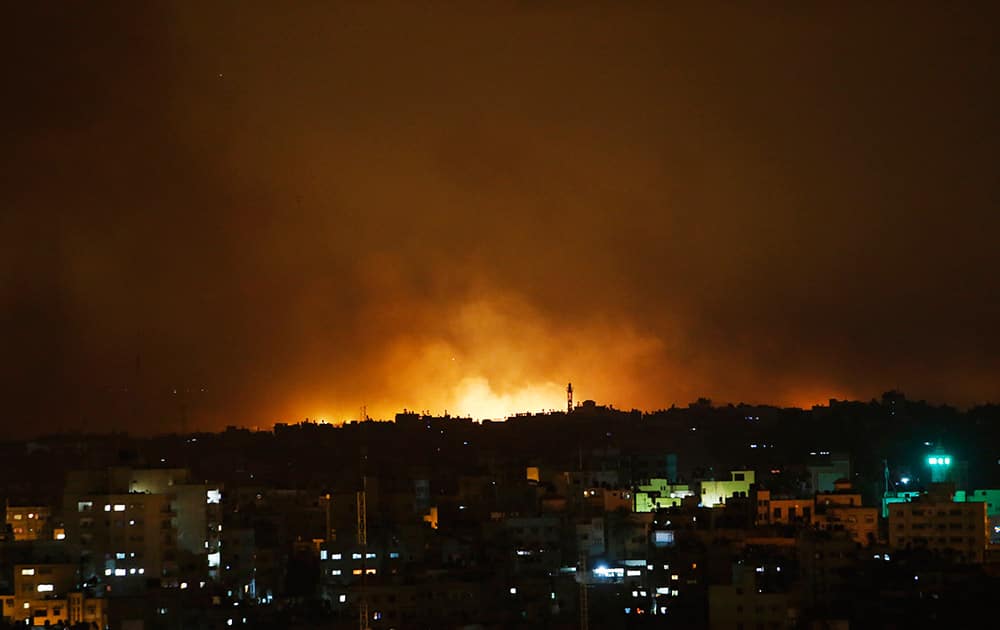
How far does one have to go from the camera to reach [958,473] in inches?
1097

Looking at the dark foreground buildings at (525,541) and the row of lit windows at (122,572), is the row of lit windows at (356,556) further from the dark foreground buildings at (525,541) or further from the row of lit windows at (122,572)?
the row of lit windows at (122,572)

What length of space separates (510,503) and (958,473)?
674 centimetres

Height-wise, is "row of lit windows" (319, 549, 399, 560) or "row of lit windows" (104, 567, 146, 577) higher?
"row of lit windows" (319, 549, 399, 560)

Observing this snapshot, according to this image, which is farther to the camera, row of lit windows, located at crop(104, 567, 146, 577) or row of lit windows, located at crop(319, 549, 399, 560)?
row of lit windows, located at crop(319, 549, 399, 560)

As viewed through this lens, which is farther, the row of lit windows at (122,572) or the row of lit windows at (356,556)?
the row of lit windows at (356,556)

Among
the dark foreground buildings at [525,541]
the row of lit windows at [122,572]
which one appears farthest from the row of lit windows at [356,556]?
the row of lit windows at [122,572]

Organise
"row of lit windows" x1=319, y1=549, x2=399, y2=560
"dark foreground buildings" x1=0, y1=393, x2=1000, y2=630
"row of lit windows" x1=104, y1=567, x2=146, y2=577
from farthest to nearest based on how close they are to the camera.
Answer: "row of lit windows" x1=319, y1=549, x2=399, y2=560 < "row of lit windows" x1=104, y1=567, x2=146, y2=577 < "dark foreground buildings" x1=0, y1=393, x2=1000, y2=630

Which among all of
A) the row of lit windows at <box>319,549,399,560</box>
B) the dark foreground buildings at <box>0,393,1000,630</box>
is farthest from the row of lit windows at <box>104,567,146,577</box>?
the row of lit windows at <box>319,549,399,560</box>

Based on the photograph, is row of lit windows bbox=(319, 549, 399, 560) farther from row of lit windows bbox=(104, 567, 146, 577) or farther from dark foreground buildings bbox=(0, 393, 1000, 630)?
row of lit windows bbox=(104, 567, 146, 577)

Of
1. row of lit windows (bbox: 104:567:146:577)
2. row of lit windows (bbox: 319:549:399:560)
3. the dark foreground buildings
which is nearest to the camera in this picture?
the dark foreground buildings

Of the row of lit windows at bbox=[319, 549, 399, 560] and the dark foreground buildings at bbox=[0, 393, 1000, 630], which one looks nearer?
the dark foreground buildings at bbox=[0, 393, 1000, 630]

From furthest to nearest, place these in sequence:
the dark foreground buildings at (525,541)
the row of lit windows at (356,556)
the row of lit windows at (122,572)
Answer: the row of lit windows at (356,556)
the row of lit windows at (122,572)
the dark foreground buildings at (525,541)

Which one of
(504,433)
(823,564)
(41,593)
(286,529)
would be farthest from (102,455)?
(823,564)

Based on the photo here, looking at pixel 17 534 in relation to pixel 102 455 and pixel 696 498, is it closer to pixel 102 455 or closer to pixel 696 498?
pixel 102 455
